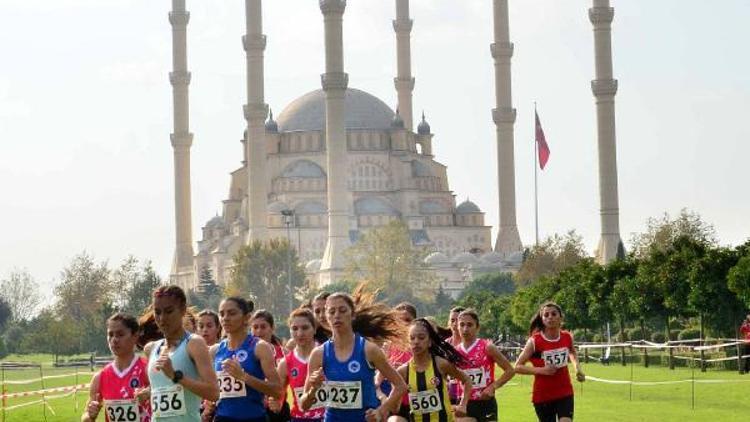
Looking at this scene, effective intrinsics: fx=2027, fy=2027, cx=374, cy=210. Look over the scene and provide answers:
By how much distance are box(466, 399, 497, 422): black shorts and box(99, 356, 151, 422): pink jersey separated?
4251 mm

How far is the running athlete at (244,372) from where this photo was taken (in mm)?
11852

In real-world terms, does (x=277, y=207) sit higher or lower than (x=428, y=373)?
higher

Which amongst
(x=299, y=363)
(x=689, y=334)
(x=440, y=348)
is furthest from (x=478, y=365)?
(x=689, y=334)

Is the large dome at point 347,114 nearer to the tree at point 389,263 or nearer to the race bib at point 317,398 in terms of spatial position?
the tree at point 389,263

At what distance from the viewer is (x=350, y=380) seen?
1187cm

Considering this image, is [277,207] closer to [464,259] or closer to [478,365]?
[464,259]

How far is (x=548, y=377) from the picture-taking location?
1575 centimetres

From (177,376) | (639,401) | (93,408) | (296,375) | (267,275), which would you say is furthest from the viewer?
(267,275)

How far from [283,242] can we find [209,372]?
122m

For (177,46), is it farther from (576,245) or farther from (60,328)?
(60,328)

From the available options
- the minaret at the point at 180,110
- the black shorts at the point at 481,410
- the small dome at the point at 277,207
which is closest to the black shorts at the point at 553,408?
the black shorts at the point at 481,410

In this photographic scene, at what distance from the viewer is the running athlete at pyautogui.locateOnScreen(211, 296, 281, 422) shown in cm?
1185

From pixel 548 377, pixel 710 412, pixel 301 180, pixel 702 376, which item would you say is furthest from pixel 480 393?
pixel 301 180

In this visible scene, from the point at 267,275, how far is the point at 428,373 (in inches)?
4530
